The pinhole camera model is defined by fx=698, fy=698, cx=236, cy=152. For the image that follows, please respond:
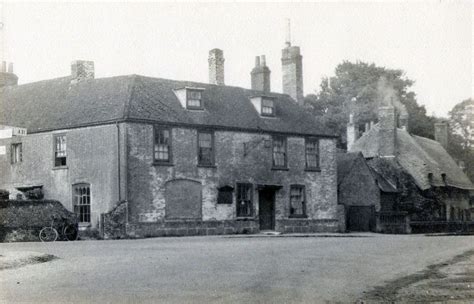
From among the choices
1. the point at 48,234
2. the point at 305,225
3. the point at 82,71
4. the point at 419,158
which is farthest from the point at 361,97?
the point at 48,234

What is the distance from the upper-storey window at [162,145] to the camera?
3600 cm

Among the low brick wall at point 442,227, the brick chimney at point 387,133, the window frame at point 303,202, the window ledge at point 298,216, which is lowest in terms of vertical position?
the low brick wall at point 442,227

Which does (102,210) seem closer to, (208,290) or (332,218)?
(332,218)

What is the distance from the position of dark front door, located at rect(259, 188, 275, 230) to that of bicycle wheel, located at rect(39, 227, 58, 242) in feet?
47.3

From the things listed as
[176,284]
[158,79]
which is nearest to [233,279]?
[176,284]

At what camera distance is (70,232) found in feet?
98.9

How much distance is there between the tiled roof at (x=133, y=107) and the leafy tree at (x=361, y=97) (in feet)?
88.6

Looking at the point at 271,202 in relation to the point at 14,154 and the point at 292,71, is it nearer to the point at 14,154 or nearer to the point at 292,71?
the point at 292,71

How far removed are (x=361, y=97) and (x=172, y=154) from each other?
40316 mm

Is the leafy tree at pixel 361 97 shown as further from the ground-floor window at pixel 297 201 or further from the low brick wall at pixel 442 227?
the ground-floor window at pixel 297 201

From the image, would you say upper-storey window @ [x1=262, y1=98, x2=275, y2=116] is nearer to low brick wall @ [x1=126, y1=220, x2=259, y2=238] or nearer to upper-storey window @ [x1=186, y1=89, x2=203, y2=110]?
upper-storey window @ [x1=186, y1=89, x2=203, y2=110]

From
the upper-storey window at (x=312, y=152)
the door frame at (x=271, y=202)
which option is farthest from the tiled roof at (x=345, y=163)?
the door frame at (x=271, y=202)

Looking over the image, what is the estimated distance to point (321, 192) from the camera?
42.9 meters

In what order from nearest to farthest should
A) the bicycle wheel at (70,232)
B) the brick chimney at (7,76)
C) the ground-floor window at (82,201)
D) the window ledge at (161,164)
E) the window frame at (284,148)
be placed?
1. the bicycle wheel at (70,232)
2. the ground-floor window at (82,201)
3. the window ledge at (161,164)
4. the window frame at (284,148)
5. the brick chimney at (7,76)
